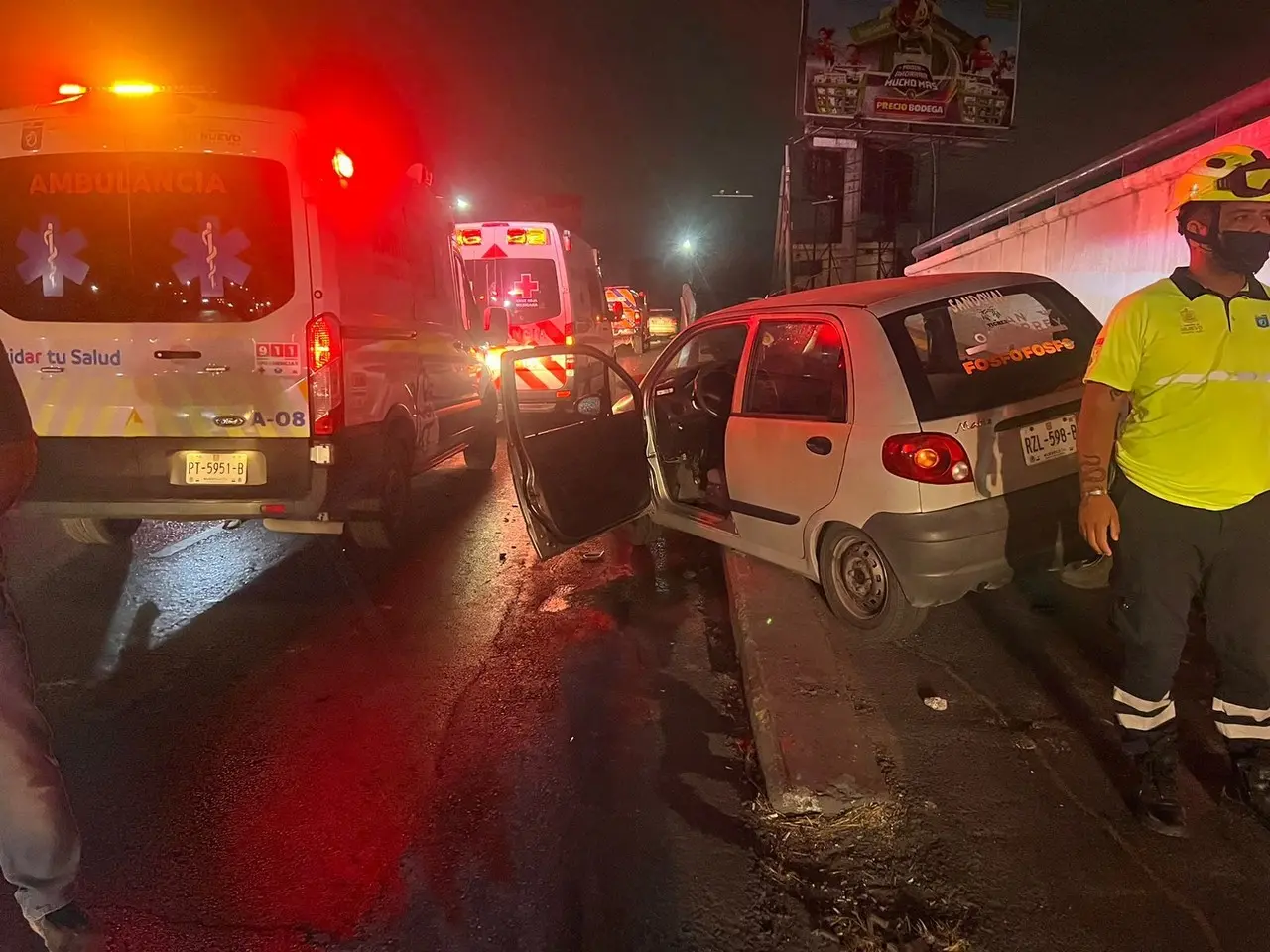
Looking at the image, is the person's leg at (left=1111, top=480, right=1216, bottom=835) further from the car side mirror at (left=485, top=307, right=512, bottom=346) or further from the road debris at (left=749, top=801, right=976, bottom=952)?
the car side mirror at (left=485, top=307, right=512, bottom=346)

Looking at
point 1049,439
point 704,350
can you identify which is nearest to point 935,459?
point 1049,439

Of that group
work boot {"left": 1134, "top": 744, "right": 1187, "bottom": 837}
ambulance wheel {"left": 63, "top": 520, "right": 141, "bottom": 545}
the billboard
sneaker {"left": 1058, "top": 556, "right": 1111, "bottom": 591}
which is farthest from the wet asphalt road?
the billboard

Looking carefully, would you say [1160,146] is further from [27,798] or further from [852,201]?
[852,201]

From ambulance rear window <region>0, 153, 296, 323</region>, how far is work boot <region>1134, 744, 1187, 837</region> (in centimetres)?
434

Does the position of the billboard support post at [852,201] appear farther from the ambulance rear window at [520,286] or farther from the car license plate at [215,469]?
the car license plate at [215,469]

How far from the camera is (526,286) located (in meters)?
11.8

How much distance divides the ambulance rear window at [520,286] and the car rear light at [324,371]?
7265mm

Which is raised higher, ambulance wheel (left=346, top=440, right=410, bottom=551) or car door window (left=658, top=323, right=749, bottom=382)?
car door window (left=658, top=323, right=749, bottom=382)

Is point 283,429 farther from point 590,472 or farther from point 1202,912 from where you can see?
point 1202,912

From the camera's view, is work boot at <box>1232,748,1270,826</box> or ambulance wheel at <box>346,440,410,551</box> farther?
ambulance wheel at <box>346,440,410,551</box>

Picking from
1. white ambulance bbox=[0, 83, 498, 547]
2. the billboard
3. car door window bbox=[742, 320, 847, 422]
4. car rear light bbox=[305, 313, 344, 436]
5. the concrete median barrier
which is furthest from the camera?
the billboard

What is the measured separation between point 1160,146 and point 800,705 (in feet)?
21.4

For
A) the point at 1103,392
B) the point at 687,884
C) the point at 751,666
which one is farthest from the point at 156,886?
the point at 1103,392

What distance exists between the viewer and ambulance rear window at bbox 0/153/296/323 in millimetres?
4410
